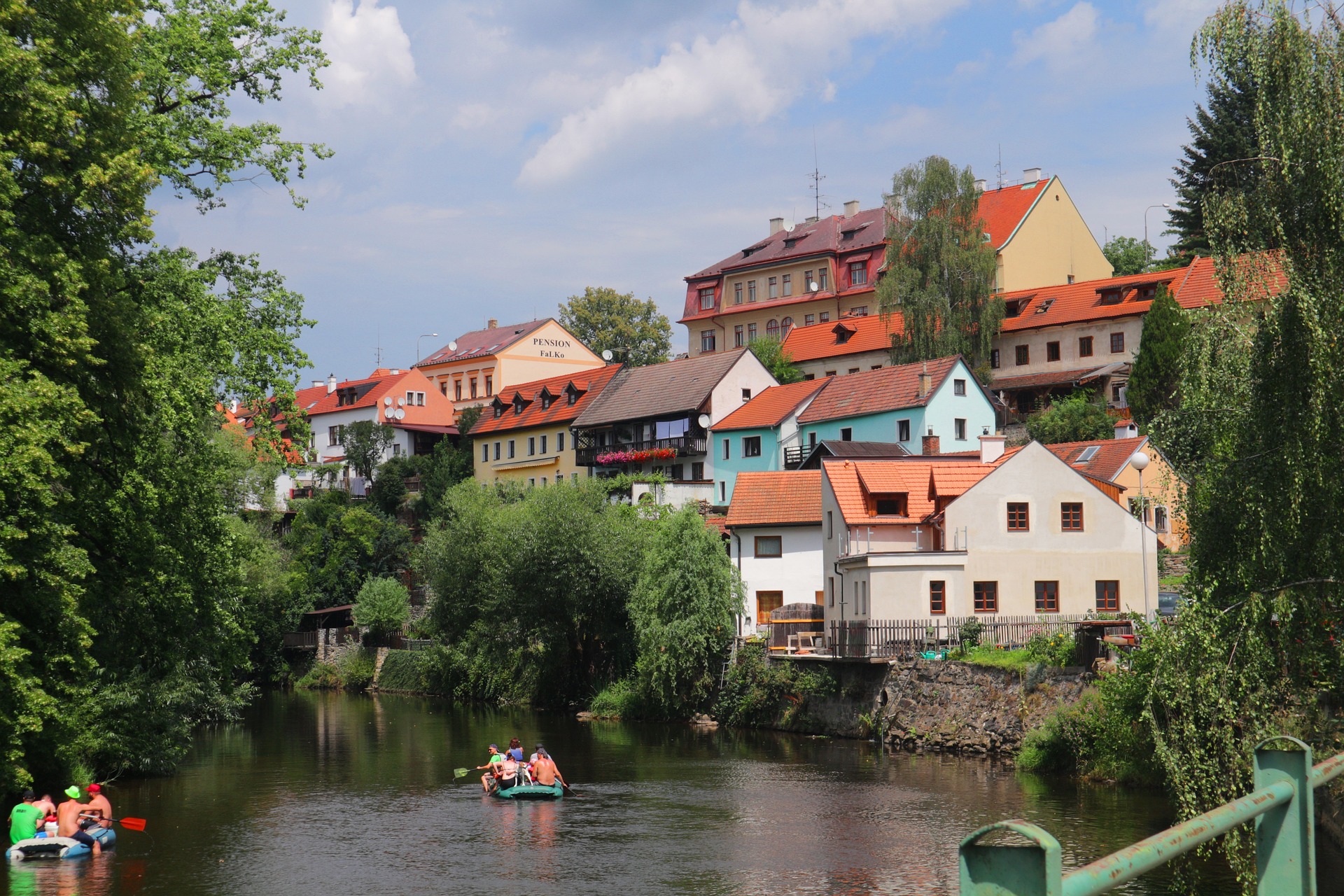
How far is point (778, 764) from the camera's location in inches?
1512

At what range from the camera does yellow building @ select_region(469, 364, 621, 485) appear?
9031cm

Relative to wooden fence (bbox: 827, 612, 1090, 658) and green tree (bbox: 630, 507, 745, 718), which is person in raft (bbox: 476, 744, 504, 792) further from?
green tree (bbox: 630, 507, 745, 718)

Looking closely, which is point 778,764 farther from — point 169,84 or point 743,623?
point 169,84

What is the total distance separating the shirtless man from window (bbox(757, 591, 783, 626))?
34.4 meters

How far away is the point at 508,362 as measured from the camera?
106375 mm

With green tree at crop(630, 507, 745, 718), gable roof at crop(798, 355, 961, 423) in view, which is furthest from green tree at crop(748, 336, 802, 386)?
green tree at crop(630, 507, 745, 718)

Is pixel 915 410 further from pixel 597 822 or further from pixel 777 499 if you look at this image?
pixel 597 822

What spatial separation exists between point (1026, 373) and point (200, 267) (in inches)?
2341

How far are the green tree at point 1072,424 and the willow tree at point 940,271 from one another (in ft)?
27.7

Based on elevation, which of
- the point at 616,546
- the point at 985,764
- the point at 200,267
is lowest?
the point at 985,764

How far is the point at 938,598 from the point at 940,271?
121ft

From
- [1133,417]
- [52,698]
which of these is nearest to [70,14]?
[52,698]

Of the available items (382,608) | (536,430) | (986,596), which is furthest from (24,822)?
(536,430)

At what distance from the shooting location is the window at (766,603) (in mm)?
56353
